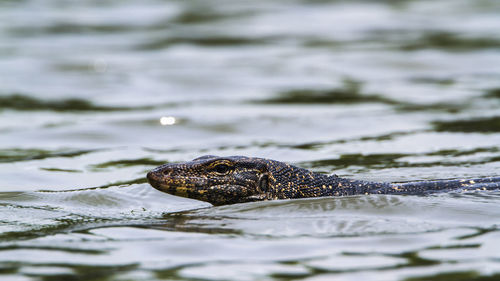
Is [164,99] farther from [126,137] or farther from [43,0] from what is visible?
[43,0]

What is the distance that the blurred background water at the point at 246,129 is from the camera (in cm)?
813

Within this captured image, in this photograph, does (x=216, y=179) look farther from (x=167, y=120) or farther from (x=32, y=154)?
(x=167, y=120)

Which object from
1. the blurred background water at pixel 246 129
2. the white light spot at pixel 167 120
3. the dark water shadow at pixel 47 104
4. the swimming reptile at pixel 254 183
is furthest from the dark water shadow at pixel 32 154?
the swimming reptile at pixel 254 183

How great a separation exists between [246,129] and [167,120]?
5.71 ft

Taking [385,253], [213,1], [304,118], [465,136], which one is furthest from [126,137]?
[213,1]

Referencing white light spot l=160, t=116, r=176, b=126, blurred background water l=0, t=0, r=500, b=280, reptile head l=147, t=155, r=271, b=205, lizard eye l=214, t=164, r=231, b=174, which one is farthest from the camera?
white light spot l=160, t=116, r=176, b=126

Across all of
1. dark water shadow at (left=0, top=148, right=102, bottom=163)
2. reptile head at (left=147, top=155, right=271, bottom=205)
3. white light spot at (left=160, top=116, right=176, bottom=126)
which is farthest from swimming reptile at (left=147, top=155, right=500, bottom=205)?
white light spot at (left=160, top=116, right=176, bottom=126)

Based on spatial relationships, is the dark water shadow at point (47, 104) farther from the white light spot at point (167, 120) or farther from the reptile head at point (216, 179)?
the reptile head at point (216, 179)

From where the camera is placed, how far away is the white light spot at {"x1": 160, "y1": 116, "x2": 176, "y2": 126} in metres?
17.1

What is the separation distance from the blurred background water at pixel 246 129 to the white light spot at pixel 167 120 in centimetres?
10

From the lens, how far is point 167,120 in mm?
17375

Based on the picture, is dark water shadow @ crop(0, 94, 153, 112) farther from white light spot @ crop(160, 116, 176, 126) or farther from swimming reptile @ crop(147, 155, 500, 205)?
swimming reptile @ crop(147, 155, 500, 205)

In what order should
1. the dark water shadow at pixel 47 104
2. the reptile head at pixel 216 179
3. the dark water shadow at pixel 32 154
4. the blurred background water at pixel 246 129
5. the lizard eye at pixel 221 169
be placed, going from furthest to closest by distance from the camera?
the dark water shadow at pixel 47 104 < the dark water shadow at pixel 32 154 < the lizard eye at pixel 221 169 < the reptile head at pixel 216 179 < the blurred background water at pixel 246 129

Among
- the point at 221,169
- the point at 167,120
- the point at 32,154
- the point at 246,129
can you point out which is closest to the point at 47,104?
the point at 167,120
